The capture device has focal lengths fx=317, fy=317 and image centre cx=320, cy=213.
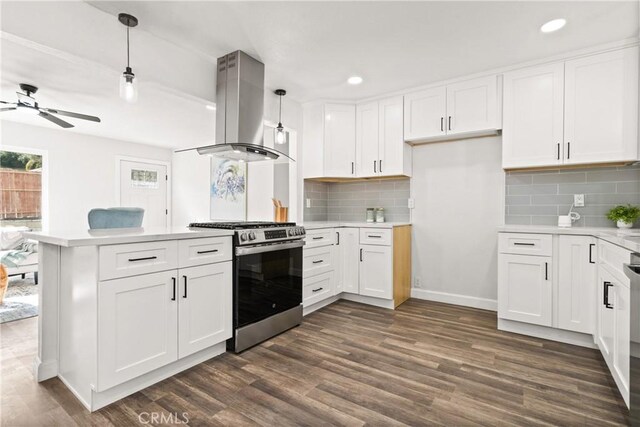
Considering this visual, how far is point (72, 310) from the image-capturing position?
5.82ft

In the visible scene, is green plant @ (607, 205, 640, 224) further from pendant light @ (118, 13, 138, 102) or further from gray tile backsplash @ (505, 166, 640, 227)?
pendant light @ (118, 13, 138, 102)

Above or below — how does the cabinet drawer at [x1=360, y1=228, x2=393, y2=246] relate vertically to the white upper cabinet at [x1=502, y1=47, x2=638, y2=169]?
below

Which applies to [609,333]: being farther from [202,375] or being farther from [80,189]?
[80,189]

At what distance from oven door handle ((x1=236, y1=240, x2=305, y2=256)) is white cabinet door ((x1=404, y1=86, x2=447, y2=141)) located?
1.72m

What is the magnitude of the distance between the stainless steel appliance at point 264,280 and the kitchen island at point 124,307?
16cm

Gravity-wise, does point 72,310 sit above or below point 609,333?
above

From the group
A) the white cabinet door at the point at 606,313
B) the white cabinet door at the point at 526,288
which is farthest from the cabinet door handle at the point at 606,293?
the white cabinet door at the point at 526,288

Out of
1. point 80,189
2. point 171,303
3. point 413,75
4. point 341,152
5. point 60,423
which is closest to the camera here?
point 60,423

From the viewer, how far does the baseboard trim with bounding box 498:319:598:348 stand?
7.98ft

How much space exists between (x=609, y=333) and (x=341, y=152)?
2779 millimetres

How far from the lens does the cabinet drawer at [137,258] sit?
1623 millimetres

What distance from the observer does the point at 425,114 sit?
11.0ft

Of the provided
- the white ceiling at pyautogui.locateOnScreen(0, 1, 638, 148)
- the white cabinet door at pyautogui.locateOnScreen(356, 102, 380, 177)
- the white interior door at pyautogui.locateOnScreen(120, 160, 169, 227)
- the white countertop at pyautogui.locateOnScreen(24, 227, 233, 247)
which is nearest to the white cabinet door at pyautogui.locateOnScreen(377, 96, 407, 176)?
the white cabinet door at pyautogui.locateOnScreen(356, 102, 380, 177)

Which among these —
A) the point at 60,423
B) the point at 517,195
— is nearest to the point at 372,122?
the point at 517,195
